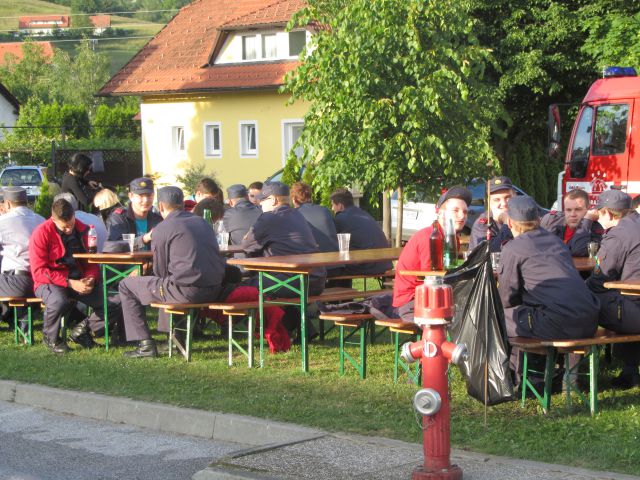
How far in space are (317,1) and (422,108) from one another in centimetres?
349

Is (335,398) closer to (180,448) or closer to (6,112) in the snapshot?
(180,448)

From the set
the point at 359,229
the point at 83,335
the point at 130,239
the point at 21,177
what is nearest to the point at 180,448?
the point at 130,239

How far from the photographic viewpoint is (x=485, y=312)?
7715 millimetres

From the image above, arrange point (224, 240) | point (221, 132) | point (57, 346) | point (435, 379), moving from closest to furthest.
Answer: point (435, 379)
point (57, 346)
point (224, 240)
point (221, 132)

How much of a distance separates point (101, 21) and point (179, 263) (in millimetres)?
164764

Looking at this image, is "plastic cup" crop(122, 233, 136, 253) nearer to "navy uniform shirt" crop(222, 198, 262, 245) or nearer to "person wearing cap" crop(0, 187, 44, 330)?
"person wearing cap" crop(0, 187, 44, 330)

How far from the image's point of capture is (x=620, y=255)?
905 centimetres

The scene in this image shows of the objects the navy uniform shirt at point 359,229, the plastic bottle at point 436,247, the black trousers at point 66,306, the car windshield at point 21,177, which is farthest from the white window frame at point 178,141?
the plastic bottle at point 436,247

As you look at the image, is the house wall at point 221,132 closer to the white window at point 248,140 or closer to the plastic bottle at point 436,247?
the white window at point 248,140

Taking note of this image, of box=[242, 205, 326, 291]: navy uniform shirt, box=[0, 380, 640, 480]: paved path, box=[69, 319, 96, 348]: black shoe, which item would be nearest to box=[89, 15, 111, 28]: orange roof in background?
box=[69, 319, 96, 348]: black shoe

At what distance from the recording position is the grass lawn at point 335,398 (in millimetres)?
7137

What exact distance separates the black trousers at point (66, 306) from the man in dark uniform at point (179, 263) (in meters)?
0.94

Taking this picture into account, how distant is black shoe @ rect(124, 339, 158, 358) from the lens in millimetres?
11148

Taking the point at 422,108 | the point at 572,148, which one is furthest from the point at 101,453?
the point at 422,108
